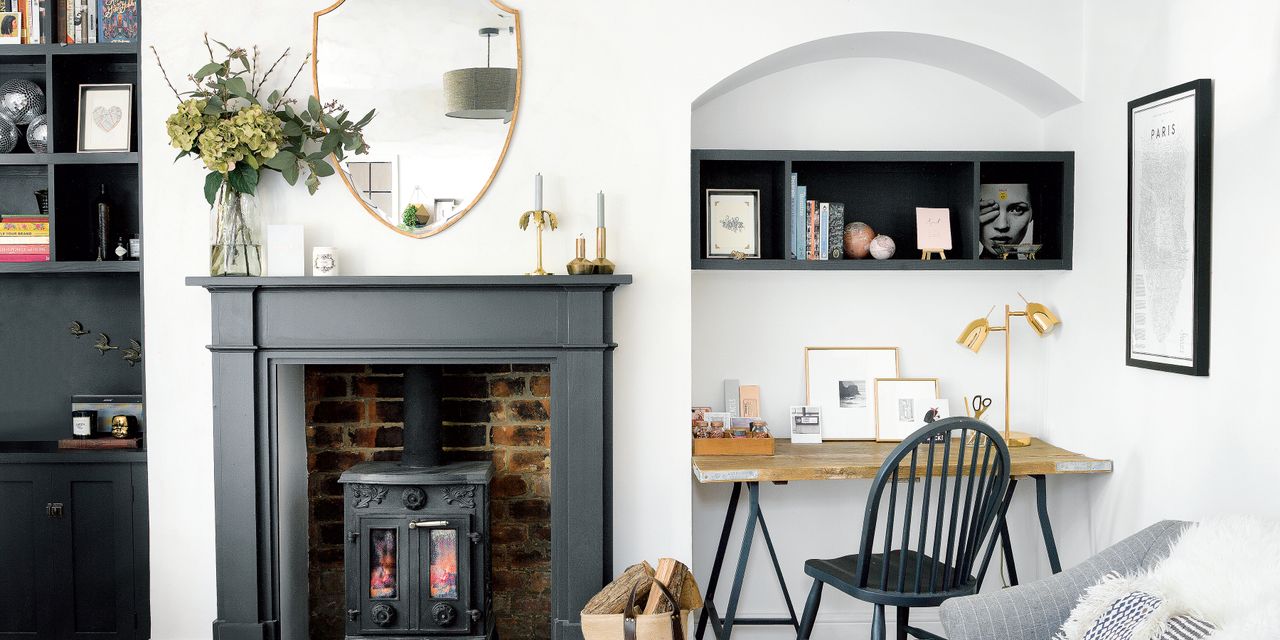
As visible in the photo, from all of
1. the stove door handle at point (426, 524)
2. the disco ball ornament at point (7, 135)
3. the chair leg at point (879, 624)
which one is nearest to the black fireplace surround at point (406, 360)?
the stove door handle at point (426, 524)

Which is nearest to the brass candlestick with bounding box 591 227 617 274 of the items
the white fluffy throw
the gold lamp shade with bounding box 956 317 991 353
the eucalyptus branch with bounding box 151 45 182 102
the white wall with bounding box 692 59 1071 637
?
the white wall with bounding box 692 59 1071 637

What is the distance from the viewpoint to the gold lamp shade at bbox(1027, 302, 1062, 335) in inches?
126

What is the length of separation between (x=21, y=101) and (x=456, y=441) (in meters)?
1.99

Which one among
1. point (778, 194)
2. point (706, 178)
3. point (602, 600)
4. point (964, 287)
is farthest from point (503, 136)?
point (964, 287)

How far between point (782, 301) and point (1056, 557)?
1295 millimetres

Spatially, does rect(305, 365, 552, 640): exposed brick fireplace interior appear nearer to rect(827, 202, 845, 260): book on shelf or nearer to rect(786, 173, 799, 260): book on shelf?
rect(786, 173, 799, 260): book on shelf

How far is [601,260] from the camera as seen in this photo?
291cm

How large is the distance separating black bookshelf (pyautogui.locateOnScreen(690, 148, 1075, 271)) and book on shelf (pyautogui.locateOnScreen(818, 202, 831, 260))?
0.08 metres

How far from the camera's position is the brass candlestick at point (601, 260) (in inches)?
114

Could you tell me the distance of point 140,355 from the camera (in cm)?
329

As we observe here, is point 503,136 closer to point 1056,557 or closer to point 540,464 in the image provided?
point 540,464

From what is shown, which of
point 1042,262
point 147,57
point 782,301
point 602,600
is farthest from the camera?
point 782,301

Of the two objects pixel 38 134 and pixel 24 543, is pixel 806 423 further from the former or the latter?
pixel 38 134

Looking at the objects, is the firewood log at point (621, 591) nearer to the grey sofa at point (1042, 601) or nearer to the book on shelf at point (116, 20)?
the grey sofa at point (1042, 601)
